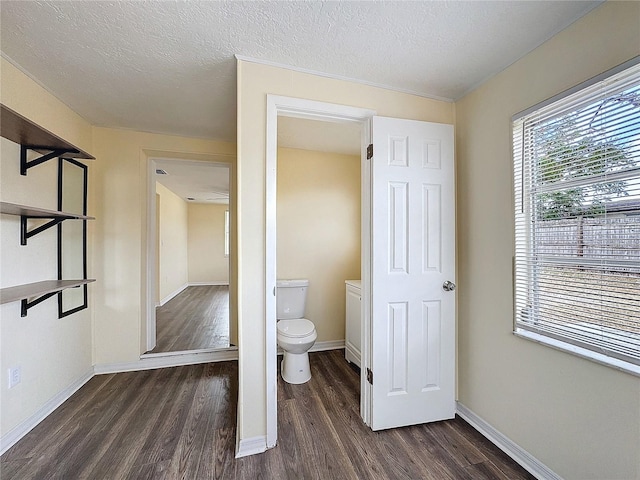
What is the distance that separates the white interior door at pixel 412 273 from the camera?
180 centimetres

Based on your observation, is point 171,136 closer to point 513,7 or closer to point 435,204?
point 435,204

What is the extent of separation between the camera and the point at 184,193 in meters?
5.99

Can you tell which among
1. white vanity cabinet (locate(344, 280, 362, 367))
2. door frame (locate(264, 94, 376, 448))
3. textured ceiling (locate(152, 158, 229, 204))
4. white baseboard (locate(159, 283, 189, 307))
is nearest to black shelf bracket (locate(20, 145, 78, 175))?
textured ceiling (locate(152, 158, 229, 204))

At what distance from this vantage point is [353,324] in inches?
109

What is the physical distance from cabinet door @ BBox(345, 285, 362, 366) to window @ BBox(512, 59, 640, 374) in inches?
53.9

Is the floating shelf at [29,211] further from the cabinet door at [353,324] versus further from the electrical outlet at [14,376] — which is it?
the cabinet door at [353,324]

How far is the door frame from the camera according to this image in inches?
64.2

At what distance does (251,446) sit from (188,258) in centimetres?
675

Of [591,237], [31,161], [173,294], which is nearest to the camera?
[591,237]

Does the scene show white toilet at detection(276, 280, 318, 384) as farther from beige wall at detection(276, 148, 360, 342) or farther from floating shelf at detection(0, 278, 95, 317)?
floating shelf at detection(0, 278, 95, 317)

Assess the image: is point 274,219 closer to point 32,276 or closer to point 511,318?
point 511,318

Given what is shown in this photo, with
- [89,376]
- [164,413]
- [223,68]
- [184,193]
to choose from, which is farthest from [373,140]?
[184,193]

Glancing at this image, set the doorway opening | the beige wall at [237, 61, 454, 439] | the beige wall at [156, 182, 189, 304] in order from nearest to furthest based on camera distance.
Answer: the beige wall at [237, 61, 454, 439] → the doorway opening → the beige wall at [156, 182, 189, 304]

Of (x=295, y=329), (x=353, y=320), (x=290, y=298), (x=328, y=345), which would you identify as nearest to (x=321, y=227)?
(x=290, y=298)
